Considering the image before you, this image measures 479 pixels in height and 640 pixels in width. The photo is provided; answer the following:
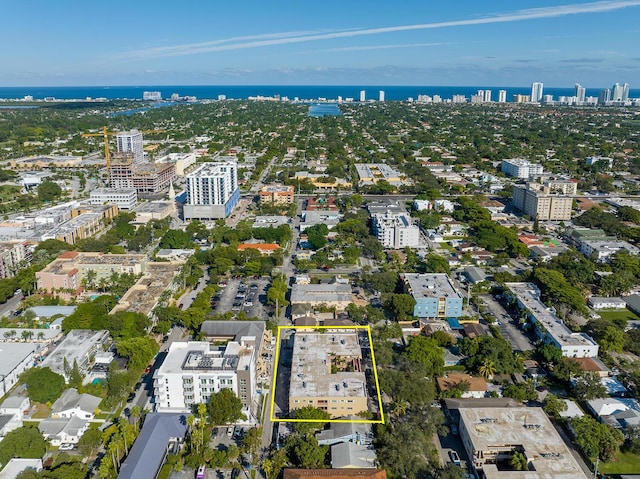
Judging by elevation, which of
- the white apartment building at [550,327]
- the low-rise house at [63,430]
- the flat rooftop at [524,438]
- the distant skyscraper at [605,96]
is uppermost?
the distant skyscraper at [605,96]

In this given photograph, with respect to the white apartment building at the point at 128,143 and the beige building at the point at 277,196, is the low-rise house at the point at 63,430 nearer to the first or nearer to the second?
the beige building at the point at 277,196

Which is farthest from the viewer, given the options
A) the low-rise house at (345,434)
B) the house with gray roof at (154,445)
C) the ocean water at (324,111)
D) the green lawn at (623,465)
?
the ocean water at (324,111)

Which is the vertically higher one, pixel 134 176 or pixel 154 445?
pixel 134 176

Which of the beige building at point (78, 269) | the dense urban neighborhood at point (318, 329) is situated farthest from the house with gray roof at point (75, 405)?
the beige building at point (78, 269)

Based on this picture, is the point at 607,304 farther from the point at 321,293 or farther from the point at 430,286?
the point at 321,293

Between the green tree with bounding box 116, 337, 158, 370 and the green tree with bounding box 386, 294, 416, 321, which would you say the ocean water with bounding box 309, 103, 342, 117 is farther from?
the green tree with bounding box 116, 337, 158, 370

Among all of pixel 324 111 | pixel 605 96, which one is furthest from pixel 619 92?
pixel 324 111

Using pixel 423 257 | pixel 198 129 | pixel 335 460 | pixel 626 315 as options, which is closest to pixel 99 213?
pixel 423 257

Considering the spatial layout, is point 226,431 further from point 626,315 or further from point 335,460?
point 626,315
